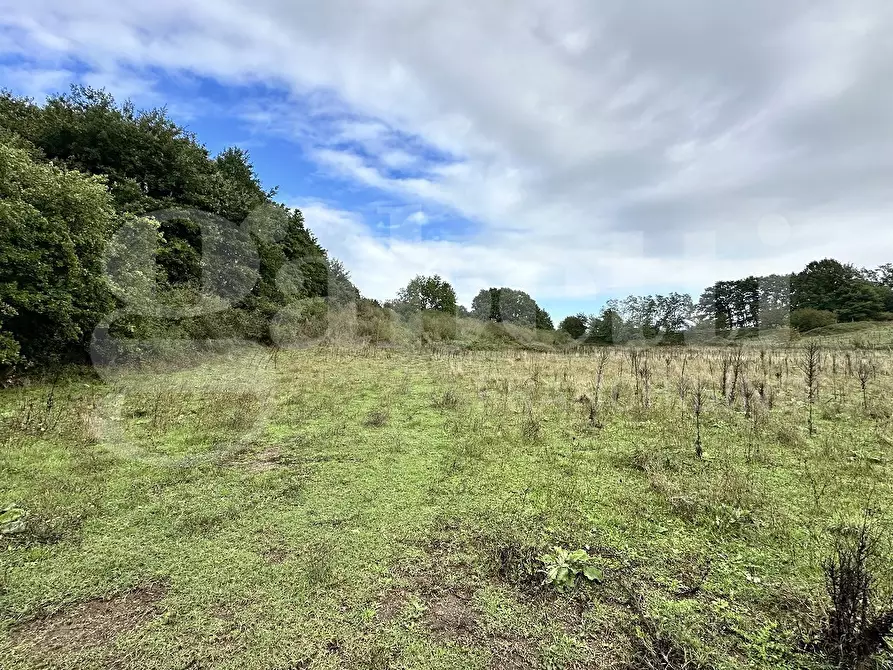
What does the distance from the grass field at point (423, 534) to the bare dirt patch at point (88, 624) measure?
13 mm

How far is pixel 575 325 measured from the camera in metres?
46.5

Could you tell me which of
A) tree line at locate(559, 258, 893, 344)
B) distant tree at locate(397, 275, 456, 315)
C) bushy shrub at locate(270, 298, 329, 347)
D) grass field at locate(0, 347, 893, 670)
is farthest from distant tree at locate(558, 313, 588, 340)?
grass field at locate(0, 347, 893, 670)

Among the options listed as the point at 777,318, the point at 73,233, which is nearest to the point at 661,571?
the point at 73,233

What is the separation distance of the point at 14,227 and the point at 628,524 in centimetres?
1056

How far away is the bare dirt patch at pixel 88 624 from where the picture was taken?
6.45 feet

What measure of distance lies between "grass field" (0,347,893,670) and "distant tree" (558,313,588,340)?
40.5m

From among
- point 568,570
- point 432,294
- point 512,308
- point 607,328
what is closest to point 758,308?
point 607,328

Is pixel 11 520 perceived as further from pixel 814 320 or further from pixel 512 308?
pixel 814 320

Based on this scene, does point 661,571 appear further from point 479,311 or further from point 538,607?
point 479,311

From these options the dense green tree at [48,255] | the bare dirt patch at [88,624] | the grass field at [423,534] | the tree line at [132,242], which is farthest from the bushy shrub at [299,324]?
the bare dirt patch at [88,624]

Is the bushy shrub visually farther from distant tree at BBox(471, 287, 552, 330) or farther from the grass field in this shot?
distant tree at BBox(471, 287, 552, 330)

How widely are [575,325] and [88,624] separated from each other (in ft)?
158

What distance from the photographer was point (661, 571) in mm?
2496

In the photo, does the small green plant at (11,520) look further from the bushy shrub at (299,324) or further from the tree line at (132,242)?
the bushy shrub at (299,324)
